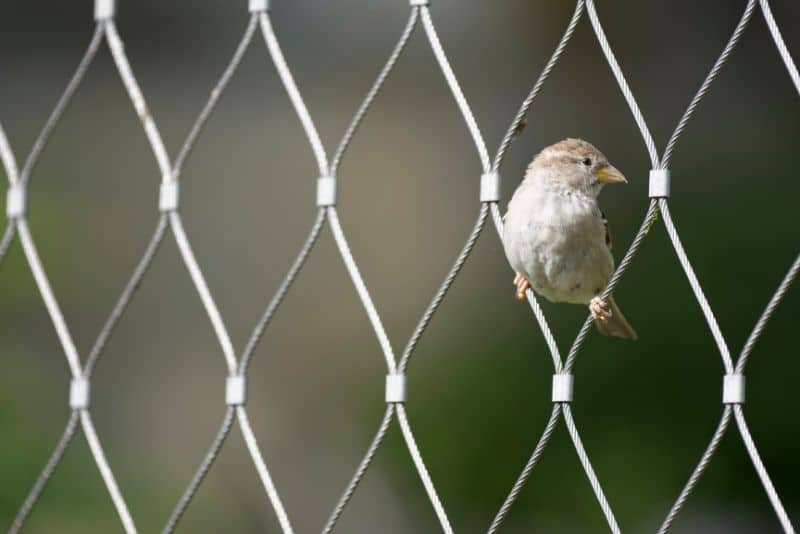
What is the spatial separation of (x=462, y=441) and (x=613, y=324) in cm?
225

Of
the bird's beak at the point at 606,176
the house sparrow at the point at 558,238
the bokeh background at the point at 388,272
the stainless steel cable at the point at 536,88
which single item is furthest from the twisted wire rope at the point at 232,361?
the bokeh background at the point at 388,272

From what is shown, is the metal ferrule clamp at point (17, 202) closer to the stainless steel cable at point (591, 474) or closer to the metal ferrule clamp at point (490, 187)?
the metal ferrule clamp at point (490, 187)

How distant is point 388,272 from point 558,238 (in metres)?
3.22

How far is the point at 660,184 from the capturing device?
6.82ft

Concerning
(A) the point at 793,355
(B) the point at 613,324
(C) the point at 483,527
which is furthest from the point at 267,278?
(B) the point at 613,324

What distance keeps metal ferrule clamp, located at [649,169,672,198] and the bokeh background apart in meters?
2.74

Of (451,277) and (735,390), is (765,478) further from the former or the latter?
(451,277)

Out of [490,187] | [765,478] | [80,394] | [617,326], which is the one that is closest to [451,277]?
[490,187]

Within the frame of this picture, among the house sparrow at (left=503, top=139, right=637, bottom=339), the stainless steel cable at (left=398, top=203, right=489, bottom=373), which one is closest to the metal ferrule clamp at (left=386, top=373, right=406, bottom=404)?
the stainless steel cable at (left=398, top=203, right=489, bottom=373)

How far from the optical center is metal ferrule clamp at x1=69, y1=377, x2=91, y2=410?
8.58 feet

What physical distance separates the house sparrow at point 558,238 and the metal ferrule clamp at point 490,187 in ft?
1.99

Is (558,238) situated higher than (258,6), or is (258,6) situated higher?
(258,6)

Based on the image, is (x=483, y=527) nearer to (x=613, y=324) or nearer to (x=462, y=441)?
(x=462, y=441)

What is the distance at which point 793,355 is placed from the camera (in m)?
5.47
